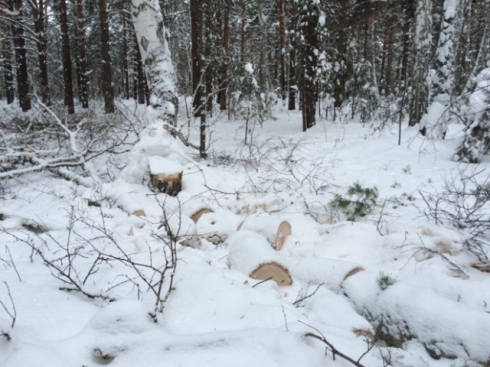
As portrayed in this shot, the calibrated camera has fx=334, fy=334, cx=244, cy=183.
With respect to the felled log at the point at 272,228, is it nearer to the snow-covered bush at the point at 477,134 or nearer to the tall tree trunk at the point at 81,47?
the snow-covered bush at the point at 477,134

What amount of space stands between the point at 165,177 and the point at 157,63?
7.19 ft

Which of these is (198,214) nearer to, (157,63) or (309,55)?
(157,63)

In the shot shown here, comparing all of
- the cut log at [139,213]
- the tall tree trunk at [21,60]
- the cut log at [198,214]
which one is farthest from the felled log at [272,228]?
the tall tree trunk at [21,60]

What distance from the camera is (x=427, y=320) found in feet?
6.27

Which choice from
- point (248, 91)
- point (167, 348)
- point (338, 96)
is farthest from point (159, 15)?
point (338, 96)

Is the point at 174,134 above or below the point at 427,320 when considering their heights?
above

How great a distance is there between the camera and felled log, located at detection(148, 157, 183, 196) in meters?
4.27

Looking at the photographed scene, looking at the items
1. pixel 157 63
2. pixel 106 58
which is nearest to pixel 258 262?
pixel 157 63

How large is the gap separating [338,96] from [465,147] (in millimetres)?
5703

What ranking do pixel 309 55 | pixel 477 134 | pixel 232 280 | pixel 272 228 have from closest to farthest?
1. pixel 232 280
2. pixel 272 228
3. pixel 477 134
4. pixel 309 55

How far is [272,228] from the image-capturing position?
10.4ft

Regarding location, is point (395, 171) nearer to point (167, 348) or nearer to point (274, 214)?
point (274, 214)

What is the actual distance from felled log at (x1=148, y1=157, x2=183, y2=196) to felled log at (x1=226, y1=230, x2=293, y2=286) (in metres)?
1.86

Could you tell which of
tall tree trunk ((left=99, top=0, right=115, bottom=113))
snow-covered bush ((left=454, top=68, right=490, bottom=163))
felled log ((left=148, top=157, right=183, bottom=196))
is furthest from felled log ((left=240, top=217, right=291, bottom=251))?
tall tree trunk ((left=99, top=0, right=115, bottom=113))
